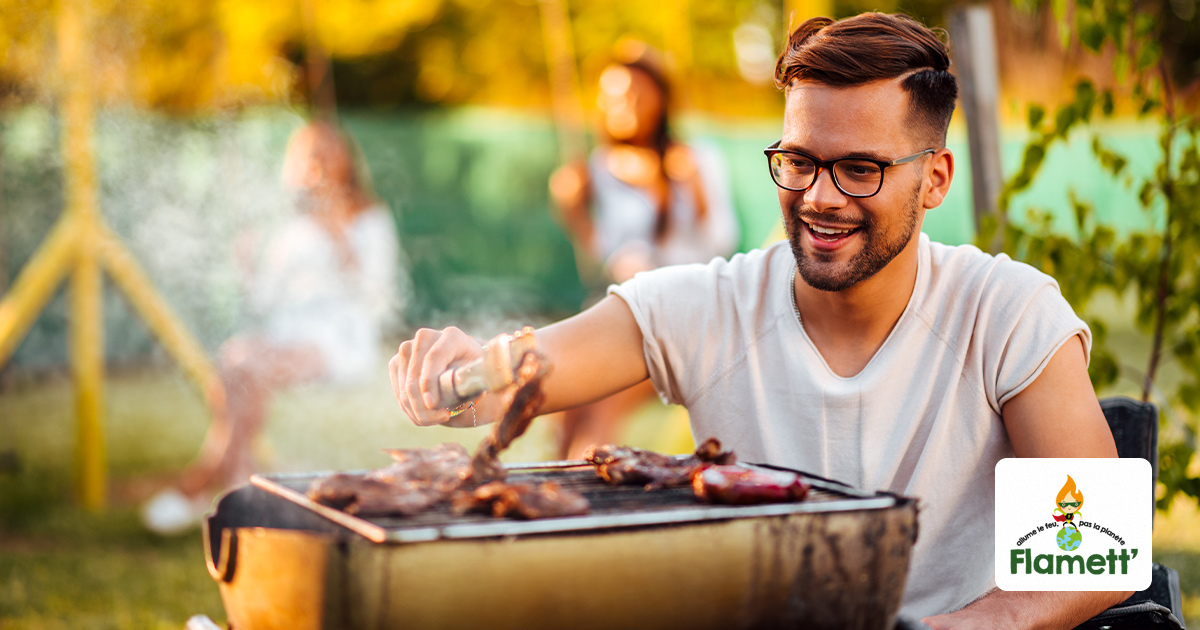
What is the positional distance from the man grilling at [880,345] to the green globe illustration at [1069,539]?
0.25 feet

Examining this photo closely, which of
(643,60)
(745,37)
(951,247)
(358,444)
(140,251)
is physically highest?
(745,37)

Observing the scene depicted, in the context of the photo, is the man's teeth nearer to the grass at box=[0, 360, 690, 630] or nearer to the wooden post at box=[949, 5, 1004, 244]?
the wooden post at box=[949, 5, 1004, 244]

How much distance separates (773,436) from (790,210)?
1.36ft

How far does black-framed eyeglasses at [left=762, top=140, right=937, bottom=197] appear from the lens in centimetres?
185

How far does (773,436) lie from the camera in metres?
2.01

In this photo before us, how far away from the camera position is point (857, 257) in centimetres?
191

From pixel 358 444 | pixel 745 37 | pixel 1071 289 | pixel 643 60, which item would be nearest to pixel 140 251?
pixel 358 444

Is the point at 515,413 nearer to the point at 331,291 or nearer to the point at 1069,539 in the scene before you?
the point at 1069,539

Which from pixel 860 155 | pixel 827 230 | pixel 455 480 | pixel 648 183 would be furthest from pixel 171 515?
pixel 860 155

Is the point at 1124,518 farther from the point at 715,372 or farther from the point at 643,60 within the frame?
the point at 643,60

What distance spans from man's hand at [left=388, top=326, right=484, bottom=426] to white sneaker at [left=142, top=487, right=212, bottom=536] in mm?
3947

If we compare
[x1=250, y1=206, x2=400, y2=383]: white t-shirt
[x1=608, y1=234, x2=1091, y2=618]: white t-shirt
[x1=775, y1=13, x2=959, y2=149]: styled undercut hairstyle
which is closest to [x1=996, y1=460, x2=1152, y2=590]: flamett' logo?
[x1=608, y1=234, x2=1091, y2=618]: white t-shirt

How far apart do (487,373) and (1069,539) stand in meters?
0.98

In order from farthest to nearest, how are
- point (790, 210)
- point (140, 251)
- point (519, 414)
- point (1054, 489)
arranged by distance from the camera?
point (140, 251) → point (790, 210) → point (1054, 489) → point (519, 414)
